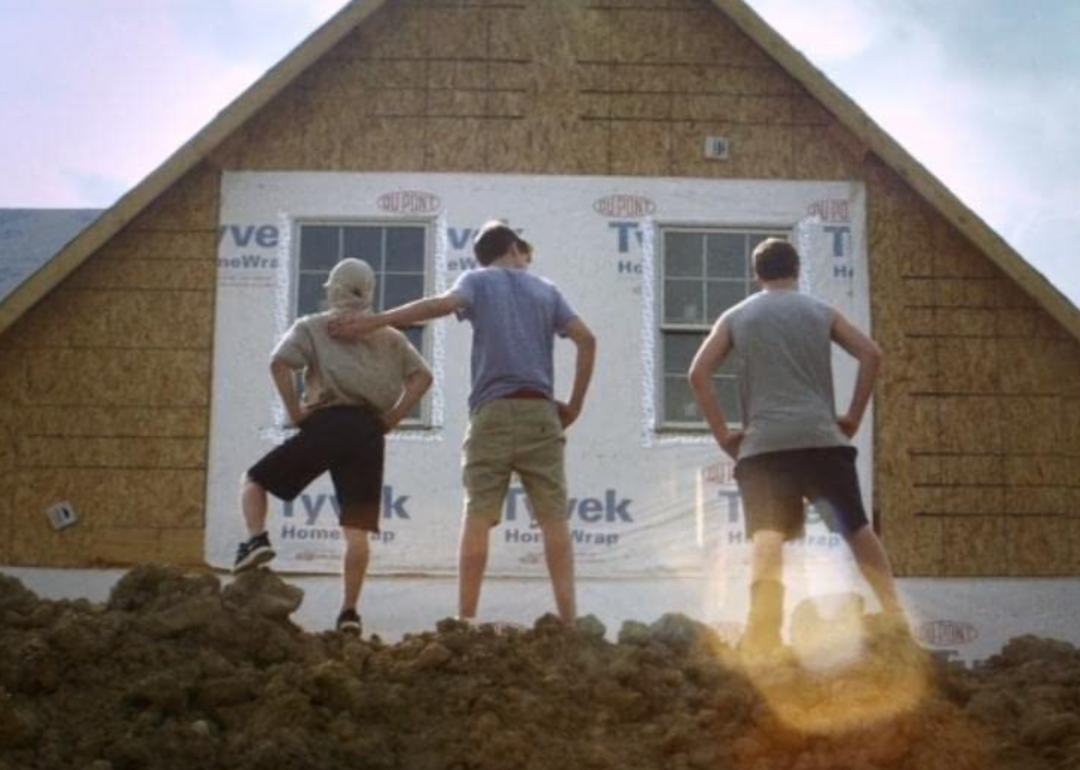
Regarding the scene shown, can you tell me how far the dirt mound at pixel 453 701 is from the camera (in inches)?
220

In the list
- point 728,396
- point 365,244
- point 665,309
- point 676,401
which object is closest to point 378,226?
point 365,244

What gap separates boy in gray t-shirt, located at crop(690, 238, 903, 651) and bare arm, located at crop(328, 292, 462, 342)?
1.09 metres

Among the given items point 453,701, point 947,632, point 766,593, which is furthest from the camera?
point 947,632

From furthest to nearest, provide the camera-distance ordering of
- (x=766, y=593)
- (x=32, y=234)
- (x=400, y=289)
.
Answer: (x=32, y=234) < (x=400, y=289) < (x=766, y=593)

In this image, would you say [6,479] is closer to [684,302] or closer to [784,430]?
[684,302]

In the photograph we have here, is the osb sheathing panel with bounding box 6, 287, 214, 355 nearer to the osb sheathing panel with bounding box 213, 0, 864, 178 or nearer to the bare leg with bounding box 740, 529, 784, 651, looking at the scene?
the osb sheathing panel with bounding box 213, 0, 864, 178

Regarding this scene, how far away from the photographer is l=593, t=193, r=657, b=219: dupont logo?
42.2 feet

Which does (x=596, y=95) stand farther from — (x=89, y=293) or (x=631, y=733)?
(x=631, y=733)

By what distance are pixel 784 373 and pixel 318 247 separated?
5964mm

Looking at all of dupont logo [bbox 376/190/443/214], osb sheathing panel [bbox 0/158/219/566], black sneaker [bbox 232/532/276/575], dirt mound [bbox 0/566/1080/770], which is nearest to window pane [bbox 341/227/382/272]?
dupont logo [bbox 376/190/443/214]

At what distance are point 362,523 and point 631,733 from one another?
2.41 metres

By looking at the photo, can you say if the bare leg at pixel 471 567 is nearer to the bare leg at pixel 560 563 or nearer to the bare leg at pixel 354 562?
the bare leg at pixel 560 563

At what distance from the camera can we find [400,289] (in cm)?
1286

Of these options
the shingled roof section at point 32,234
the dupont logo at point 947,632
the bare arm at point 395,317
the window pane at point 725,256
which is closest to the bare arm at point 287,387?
the bare arm at point 395,317
